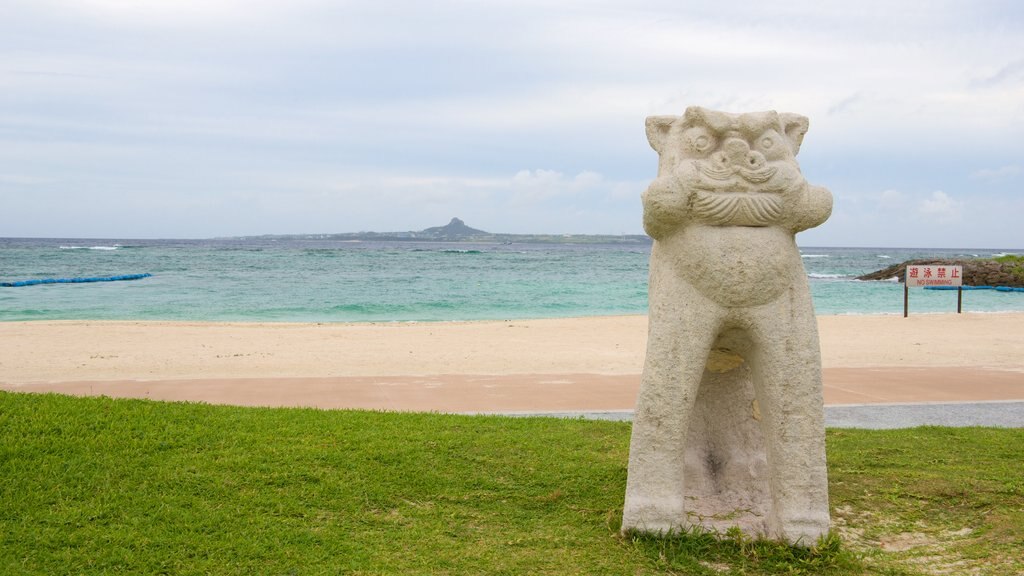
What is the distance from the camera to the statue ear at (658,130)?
172 inches

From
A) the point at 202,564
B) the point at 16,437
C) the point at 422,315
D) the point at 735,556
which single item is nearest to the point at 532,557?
the point at 735,556

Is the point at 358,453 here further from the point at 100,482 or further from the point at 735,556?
the point at 735,556

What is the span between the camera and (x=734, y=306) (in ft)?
13.5

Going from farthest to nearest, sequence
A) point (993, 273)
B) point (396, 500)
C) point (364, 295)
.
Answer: point (993, 273), point (364, 295), point (396, 500)

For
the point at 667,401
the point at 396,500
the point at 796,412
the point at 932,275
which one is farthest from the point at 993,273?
the point at 396,500

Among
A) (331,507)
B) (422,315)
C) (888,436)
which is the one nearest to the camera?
(331,507)

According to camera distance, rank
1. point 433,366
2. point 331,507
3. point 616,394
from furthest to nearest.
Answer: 1. point 433,366
2. point 616,394
3. point 331,507

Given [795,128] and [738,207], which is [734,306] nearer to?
[738,207]

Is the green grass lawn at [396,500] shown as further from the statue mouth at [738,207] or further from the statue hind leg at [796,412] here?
the statue mouth at [738,207]

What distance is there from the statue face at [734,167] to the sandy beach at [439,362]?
177 inches

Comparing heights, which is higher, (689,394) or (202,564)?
(689,394)

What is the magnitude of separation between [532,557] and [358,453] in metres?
1.89

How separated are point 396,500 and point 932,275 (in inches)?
626

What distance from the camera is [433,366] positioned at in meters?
11.7
